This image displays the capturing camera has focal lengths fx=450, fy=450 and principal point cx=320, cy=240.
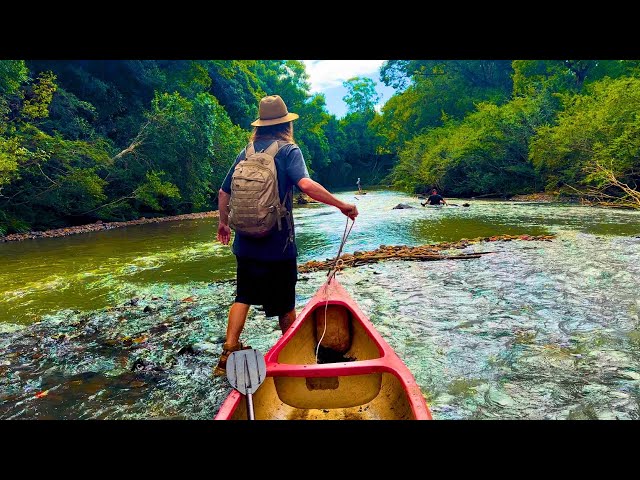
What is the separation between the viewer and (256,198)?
8.53 ft

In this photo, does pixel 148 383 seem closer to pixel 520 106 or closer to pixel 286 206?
pixel 286 206

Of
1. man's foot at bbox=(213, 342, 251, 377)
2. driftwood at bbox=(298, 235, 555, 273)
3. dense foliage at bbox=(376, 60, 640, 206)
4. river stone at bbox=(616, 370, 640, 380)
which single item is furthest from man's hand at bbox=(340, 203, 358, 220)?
dense foliage at bbox=(376, 60, 640, 206)

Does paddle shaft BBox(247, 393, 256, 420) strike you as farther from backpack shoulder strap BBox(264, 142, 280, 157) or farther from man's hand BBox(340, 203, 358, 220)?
backpack shoulder strap BBox(264, 142, 280, 157)

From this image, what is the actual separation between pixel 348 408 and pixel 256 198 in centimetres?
129

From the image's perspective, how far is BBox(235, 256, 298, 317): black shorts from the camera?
2.80 meters

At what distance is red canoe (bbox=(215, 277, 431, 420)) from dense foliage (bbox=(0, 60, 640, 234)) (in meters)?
10.8

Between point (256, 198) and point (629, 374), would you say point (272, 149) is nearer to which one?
point (256, 198)

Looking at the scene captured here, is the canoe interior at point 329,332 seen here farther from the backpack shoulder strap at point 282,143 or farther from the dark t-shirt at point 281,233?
the backpack shoulder strap at point 282,143

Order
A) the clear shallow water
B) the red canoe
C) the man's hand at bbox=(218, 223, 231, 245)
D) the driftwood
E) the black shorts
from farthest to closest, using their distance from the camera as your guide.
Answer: the driftwood
the clear shallow water
the man's hand at bbox=(218, 223, 231, 245)
the black shorts
the red canoe

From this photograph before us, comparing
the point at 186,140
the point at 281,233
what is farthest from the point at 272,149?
the point at 186,140

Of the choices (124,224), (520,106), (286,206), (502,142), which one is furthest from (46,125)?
(520,106)
